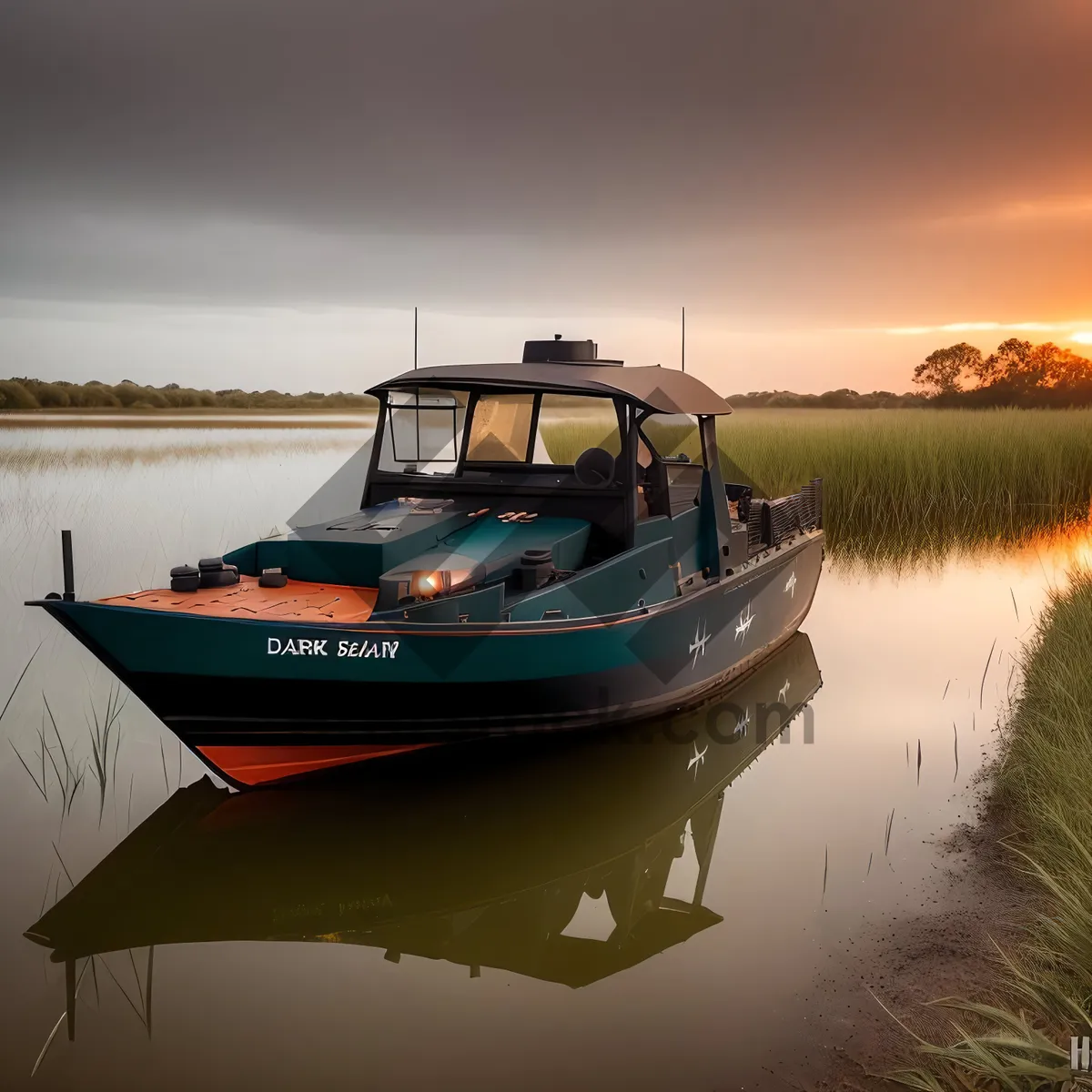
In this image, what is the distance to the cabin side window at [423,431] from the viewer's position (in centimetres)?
721

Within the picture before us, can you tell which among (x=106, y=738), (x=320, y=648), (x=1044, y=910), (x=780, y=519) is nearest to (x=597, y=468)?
(x=320, y=648)

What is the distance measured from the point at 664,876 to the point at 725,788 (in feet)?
3.85

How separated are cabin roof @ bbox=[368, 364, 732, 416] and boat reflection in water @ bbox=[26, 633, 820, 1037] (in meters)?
2.12

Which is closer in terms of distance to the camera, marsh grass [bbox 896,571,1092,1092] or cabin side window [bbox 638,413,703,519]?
marsh grass [bbox 896,571,1092,1092]

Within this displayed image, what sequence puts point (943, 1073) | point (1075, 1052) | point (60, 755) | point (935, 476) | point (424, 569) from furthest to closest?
point (935, 476) → point (60, 755) → point (424, 569) → point (943, 1073) → point (1075, 1052)

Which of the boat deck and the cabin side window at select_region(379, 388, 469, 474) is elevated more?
the cabin side window at select_region(379, 388, 469, 474)

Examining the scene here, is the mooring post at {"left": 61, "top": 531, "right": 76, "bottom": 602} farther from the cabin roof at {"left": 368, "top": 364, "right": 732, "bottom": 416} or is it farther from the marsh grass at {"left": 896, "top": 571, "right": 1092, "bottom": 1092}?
the marsh grass at {"left": 896, "top": 571, "right": 1092, "bottom": 1092}

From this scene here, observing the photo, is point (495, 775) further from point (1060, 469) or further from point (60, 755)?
point (1060, 469)

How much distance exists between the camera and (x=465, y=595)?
17.4ft

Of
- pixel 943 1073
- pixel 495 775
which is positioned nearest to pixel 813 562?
pixel 495 775

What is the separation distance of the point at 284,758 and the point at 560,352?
11.2 feet

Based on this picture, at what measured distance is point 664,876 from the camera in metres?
4.92

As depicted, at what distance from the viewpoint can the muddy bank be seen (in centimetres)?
342

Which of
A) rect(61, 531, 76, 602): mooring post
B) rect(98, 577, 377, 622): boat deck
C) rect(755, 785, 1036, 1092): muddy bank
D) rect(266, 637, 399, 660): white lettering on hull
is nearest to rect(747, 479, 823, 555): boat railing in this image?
rect(98, 577, 377, 622): boat deck
